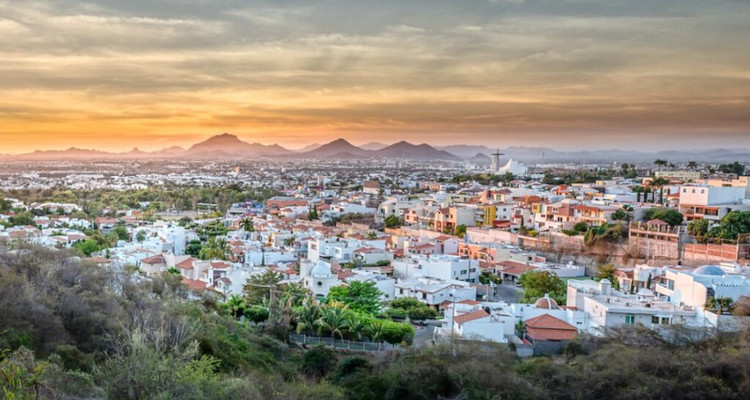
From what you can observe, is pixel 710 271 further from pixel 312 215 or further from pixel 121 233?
pixel 312 215

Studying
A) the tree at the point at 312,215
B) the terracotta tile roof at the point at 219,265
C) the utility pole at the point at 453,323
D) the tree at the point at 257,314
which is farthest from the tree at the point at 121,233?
the utility pole at the point at 453,323

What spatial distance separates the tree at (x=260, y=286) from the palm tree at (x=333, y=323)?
3764mm

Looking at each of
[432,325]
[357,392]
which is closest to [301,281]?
[432,325]

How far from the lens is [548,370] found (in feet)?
42.6

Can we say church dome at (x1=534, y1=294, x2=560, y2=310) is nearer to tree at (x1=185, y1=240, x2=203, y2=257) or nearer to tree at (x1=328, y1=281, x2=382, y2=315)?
tree at (x1=328, y1=281, x2=382, y2=315)

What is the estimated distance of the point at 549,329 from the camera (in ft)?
57.3

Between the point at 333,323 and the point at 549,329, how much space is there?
5.92 m

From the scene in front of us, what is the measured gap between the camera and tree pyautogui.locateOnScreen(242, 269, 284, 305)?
21594 millimetres

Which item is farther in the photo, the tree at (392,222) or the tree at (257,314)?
the tree at (392,222)

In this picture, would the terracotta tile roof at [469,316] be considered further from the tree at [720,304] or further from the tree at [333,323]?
the tree at [720,304]

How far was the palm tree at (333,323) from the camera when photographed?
17.6 meters

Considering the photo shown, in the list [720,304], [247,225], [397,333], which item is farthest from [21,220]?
[720,304]

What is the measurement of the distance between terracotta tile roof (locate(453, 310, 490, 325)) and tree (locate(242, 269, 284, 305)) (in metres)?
6.85

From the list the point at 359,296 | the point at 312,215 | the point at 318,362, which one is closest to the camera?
the point at 318,362
